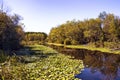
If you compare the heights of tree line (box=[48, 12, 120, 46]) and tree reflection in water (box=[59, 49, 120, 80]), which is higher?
tree line (box=[48, 12, 120, 46])

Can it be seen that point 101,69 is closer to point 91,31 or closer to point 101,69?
point 101,69

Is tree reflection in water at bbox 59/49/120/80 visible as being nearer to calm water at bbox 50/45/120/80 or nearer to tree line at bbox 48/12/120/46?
calm water at bbox 50/45/120/80

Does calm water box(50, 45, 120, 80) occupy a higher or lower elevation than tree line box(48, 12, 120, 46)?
lower

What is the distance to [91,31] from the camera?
7569 cm

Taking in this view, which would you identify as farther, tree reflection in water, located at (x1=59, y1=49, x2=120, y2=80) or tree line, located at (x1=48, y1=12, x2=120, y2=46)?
tree line, located at (x1=48, y1=12, x2=120, y2=46)

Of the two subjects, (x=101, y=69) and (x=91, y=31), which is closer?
(x=101, y=69)

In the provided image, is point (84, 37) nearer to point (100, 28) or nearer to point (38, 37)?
point (100, 28)

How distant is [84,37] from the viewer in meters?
80.1

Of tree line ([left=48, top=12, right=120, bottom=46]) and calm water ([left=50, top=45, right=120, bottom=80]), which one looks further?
tree line ([left=48, top=12, right=120, bottom=46])

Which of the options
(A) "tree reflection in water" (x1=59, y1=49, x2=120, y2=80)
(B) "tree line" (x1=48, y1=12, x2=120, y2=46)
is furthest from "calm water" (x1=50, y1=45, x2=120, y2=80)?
(B) "tree line" (x1=48, y1=12, x2=120, y2=46)

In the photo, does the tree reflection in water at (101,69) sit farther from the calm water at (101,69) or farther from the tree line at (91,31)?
the tree line at (91,31)

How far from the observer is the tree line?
6962 centimetres

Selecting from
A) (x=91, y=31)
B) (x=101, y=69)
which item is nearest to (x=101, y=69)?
(x=101, y=69)

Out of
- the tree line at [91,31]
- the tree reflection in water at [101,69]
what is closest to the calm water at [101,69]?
the tree reflection in water at [101,69]
